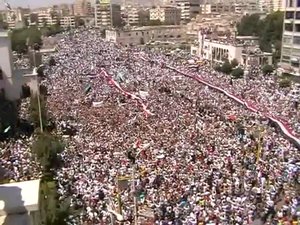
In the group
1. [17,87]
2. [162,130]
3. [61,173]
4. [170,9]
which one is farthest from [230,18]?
[61,173]

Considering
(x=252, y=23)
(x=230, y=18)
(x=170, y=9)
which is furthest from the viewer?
(x=170, y=9)

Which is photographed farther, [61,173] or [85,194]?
[61,173]

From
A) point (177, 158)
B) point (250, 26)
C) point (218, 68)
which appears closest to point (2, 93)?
point (177, 158)

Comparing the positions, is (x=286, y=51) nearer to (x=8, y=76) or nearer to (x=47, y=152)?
(x=8, y=76)

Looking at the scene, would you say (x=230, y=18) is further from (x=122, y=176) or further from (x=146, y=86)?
(x=122, y=176)

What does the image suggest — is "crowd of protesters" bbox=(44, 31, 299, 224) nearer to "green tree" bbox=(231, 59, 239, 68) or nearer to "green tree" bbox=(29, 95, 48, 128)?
"green tree" bbox=(29, 95, 48, 128)

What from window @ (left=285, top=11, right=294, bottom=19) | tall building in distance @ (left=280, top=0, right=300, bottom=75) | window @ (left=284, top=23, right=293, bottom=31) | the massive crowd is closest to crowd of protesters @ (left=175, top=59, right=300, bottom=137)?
the massive crowd
